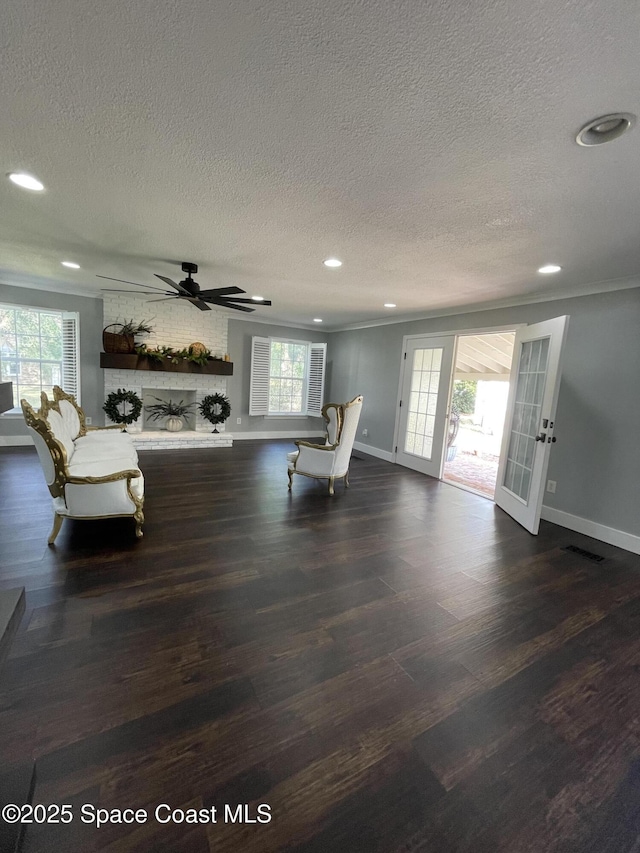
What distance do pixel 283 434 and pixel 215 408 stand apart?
5.74 ft

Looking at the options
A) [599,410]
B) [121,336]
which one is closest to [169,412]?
[121,336]

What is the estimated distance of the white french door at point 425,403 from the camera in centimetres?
Result: 524

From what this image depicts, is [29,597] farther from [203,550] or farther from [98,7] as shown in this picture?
[98,7]

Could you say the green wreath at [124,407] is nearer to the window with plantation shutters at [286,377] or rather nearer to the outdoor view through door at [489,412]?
the window with plantation shutters at [286,377]

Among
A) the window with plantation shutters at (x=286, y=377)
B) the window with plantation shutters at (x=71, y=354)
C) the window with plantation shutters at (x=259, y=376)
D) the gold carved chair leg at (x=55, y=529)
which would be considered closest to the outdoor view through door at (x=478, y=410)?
the window with plantation shutters at (x=286, y=377)

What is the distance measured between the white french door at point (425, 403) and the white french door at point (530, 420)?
1107 millimetres

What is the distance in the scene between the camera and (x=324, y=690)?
1.58 m

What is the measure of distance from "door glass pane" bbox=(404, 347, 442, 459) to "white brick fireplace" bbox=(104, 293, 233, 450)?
3405 millimetres

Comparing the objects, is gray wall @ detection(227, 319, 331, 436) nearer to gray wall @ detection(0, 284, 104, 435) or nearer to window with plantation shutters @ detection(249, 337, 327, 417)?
window with plantation shutters @ detection(249, 337, 327, 417)

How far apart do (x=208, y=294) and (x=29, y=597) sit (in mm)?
2863

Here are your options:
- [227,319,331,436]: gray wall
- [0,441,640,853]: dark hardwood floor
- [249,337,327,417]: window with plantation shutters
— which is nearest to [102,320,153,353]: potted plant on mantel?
[227,319,331,436]: gray wall

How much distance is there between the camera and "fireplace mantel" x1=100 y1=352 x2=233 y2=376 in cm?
573

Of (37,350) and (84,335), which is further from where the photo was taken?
(84,335)

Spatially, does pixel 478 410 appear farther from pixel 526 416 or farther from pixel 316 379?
pixel 526 416
